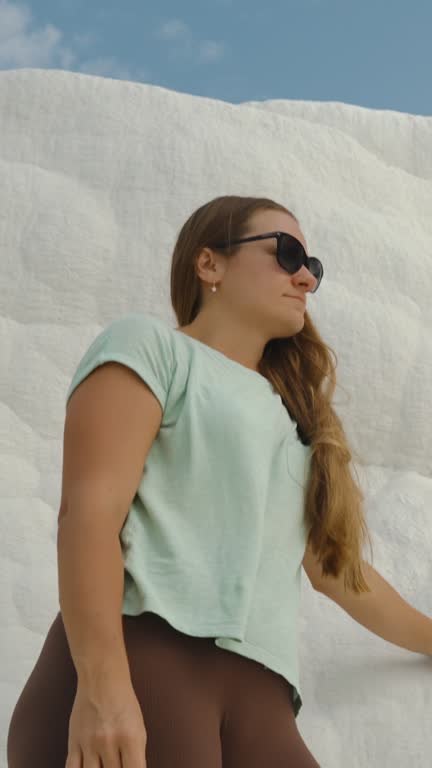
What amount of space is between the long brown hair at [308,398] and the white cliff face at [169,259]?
26.6 inches

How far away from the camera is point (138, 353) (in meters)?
1.13

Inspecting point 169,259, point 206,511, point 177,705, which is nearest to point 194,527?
point 206,511

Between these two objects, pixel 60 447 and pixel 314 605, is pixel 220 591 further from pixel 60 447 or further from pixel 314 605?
pixel 60 447

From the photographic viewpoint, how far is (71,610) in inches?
39.4

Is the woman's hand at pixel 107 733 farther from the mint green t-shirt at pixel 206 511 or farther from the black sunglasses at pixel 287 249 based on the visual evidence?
the black sunglasses at pixel 287 249

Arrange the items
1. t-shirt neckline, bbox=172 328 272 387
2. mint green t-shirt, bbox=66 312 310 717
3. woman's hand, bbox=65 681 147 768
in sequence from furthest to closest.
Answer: t-shirt neckline, bbox=172 328 272 387 < mint green t-shirt, bbox=66 312 310 717 < woman's hand, bbox=65 681 147 768

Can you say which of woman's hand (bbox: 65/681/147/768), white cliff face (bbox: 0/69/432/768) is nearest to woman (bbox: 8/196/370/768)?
woman's hand (bbox: 65/681/147/768)

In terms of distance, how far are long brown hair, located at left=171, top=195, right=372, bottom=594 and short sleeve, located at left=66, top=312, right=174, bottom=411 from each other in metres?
0.19

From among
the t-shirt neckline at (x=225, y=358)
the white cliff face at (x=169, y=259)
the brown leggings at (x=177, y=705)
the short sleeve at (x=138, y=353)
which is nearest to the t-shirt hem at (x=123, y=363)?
the short sleeve at (x=138, y=353)

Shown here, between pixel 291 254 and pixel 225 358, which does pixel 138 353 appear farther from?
pixel 291 254

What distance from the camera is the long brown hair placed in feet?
4.23

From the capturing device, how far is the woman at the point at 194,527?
39.8 inches

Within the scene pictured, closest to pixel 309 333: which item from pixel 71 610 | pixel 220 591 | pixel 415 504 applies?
pixel 220 591

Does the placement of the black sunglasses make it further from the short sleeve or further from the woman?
the short sleeve
